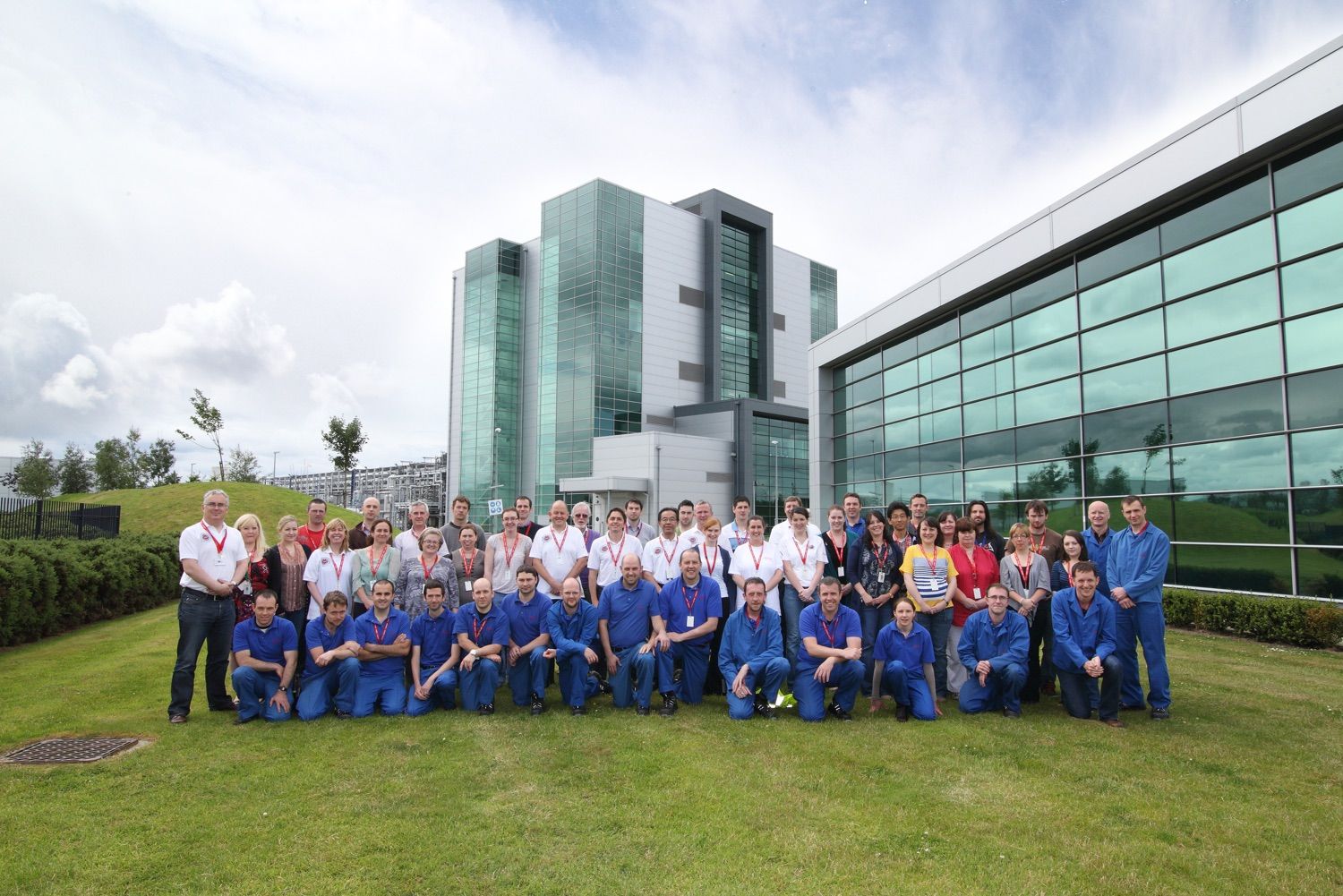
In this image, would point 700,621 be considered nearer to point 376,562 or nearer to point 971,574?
point 971,574

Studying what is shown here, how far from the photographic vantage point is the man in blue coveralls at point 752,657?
259 inches

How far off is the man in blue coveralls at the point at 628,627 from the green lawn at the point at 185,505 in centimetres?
2435

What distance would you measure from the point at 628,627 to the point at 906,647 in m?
2.64

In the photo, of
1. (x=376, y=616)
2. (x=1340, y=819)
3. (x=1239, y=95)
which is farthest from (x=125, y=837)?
(x=1239, y=95)

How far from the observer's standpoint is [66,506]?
1764cm

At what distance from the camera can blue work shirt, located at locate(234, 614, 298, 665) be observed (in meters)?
6.52

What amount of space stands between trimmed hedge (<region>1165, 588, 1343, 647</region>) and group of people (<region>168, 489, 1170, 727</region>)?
466 cm

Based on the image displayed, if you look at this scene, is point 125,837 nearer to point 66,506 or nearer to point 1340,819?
point 1340,819

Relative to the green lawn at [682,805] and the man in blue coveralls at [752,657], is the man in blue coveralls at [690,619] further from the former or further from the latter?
the green lawn at [682,805]

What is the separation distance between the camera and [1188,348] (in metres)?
12.0

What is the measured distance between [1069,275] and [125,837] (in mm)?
15957

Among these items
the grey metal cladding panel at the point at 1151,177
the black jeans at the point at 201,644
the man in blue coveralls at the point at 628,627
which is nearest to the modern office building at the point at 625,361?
the grey metal cladding panel at the point at 1151,177

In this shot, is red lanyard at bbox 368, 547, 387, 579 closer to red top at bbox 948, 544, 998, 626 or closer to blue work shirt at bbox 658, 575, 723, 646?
blue work shirt at bbox 658, 575, 723, 646

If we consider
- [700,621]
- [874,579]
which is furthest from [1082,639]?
[700,621]
